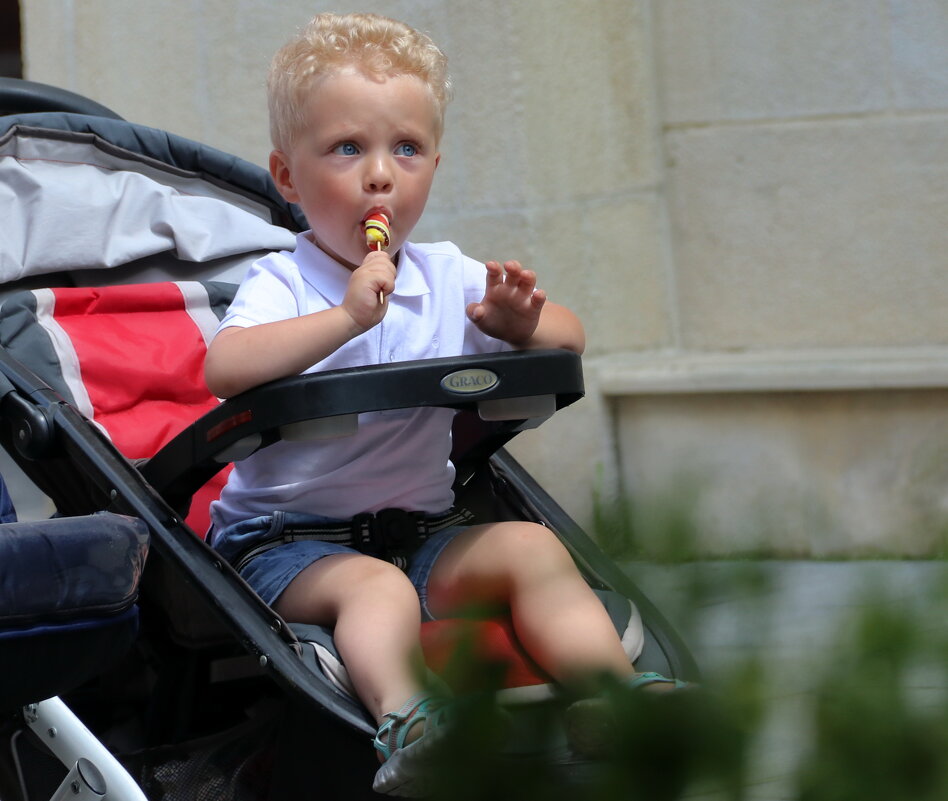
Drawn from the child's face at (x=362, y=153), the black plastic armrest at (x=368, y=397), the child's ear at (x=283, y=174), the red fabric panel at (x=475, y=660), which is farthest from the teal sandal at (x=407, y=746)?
the child's ear at (x=283, y=174)

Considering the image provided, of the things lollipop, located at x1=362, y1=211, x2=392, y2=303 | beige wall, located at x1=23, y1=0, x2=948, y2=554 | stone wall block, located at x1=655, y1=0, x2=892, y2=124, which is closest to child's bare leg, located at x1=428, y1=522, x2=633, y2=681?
lollipop, located at x1=362, y1=211, x2=392, y2=303

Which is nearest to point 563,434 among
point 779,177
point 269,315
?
point 779,177

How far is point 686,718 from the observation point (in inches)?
12.5

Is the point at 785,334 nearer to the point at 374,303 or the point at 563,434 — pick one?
the point at 563,434

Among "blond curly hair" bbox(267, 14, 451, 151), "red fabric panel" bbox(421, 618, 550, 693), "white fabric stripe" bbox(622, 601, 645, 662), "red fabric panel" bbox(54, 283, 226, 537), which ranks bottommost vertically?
"white fabric stripe" bbox(622, 601, 645, 662)

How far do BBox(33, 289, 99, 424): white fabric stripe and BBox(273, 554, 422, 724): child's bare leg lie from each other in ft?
1.88

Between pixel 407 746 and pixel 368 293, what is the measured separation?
647mm

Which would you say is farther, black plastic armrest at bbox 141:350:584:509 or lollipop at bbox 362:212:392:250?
lollipop at bbox 362:212:392:250

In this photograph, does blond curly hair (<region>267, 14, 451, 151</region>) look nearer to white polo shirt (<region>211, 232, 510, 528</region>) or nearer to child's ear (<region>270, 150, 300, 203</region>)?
child's ear (<region>270, 150, 300, 203</region>)

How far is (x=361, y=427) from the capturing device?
5.16ft

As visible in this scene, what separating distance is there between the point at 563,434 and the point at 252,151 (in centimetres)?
132

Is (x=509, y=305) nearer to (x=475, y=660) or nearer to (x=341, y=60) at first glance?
(x=341, y=60)

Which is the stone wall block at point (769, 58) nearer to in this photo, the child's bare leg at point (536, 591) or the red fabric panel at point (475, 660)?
the child's bare leg at point (536, 591)

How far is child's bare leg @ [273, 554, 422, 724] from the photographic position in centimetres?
121
